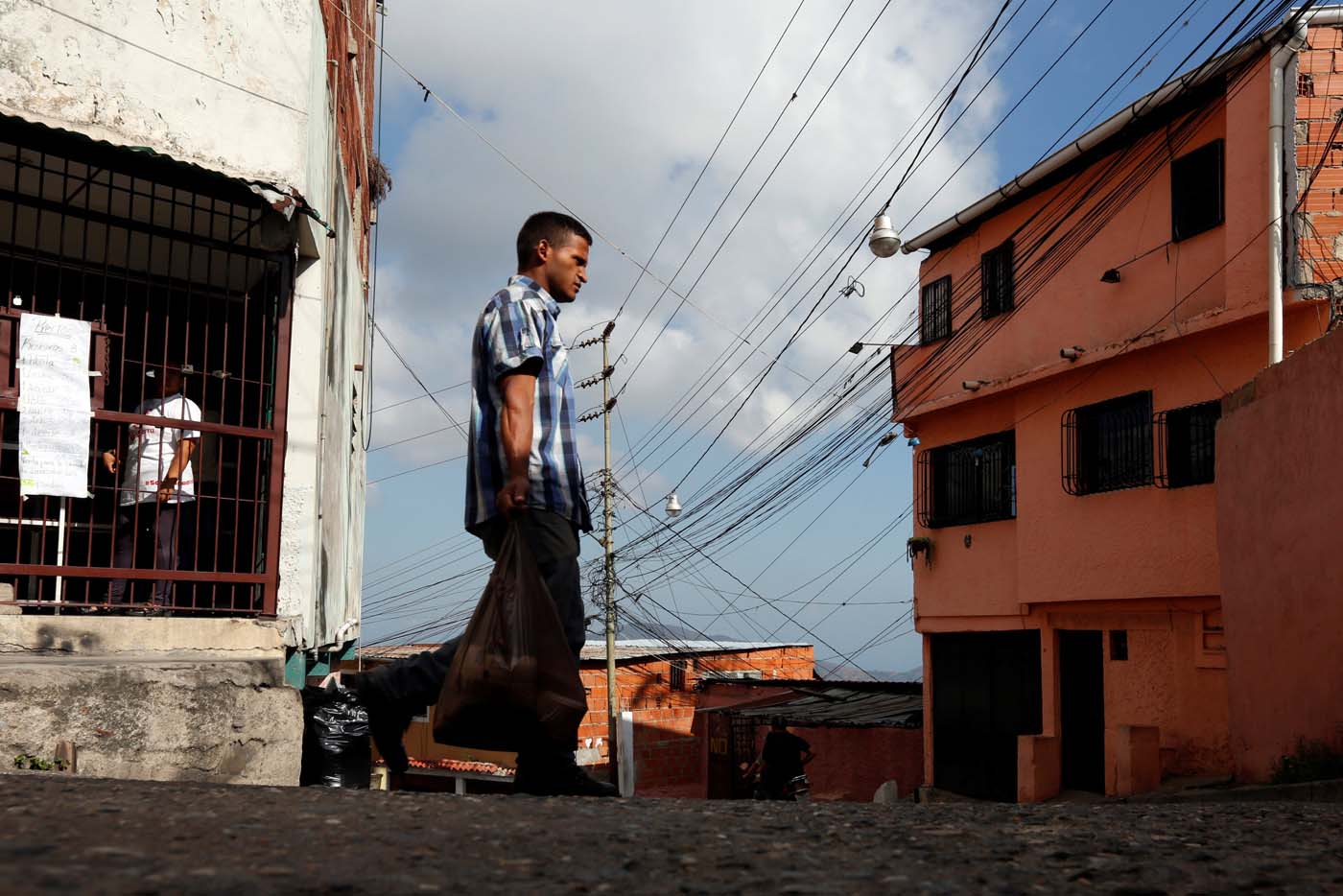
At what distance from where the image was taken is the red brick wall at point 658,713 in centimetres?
2711

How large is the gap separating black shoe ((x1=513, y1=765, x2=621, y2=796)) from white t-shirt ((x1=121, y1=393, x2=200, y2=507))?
3584 millimetres

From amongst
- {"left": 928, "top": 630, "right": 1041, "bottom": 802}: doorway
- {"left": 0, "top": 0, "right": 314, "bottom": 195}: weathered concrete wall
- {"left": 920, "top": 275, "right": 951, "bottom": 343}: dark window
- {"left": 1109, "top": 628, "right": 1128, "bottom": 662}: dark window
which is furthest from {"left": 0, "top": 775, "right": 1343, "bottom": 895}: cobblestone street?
{"left": 920, "top": 275, "right": 951, "bottom": 343}: dark window

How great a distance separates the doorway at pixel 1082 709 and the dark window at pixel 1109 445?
2077 millimetres

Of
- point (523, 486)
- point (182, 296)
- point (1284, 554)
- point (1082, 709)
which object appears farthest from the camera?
point (1082, 709)

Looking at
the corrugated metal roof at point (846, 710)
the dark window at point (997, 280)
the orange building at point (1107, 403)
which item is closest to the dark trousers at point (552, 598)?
the orange building at point (1107, 403)

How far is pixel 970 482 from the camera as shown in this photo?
1891 cm

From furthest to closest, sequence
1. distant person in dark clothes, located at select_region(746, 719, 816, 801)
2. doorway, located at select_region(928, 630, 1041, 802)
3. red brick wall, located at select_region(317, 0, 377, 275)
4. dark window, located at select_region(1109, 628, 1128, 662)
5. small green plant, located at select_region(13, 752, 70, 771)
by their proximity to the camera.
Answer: doorway, located at select_region(928, 630, 1041, 802)
distant person in dark clothes, located at select_region(746, 719, 816, 801)
dark window, located at select_region(1109, 628, 1128, 662)
red brick wall, located at select_region(317, 0, 377, 275)
small green plant, located at select_region(13, 752, 70, 771)

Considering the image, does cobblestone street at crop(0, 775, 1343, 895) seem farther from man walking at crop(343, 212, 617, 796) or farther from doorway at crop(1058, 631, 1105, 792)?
doorway at crop(1058, 631, 1105, 792)

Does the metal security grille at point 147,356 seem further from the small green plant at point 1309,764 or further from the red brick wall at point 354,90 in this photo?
the small green plant at point 1309,764

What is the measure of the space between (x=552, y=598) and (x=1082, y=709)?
14014 millimetres

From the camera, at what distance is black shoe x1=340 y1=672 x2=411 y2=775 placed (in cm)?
395

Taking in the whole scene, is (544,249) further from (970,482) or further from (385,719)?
(970,482)

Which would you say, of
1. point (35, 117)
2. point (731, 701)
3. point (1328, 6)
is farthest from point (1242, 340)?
point (731, 701)

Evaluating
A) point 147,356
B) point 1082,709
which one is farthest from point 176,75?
point 1082,709
